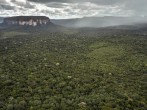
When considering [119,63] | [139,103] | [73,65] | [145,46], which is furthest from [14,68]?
[145,46]

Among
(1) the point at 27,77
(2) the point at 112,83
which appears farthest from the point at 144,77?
(1) the point at 27,77

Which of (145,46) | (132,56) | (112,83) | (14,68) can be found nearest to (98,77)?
(112,83)

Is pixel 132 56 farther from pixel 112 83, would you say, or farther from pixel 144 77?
pixel 112 83

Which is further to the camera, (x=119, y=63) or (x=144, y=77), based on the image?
(x=119, y=63)

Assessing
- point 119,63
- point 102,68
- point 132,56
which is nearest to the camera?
point 102,68

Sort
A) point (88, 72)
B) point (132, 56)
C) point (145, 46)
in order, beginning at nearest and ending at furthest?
point (88, 72) < point (132, 56) < point (145, 46)

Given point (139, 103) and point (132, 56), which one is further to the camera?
point (132, 56)

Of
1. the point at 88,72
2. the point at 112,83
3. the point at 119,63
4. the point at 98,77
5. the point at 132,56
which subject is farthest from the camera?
the point at 132,56

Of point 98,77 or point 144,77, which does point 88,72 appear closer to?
point 98,77

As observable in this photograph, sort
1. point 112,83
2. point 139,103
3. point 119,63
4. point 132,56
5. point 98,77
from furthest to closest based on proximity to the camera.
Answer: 1. point 132,56
2. point 119,63
3. point 98,77
4. point 112,83
5. point 139,103
